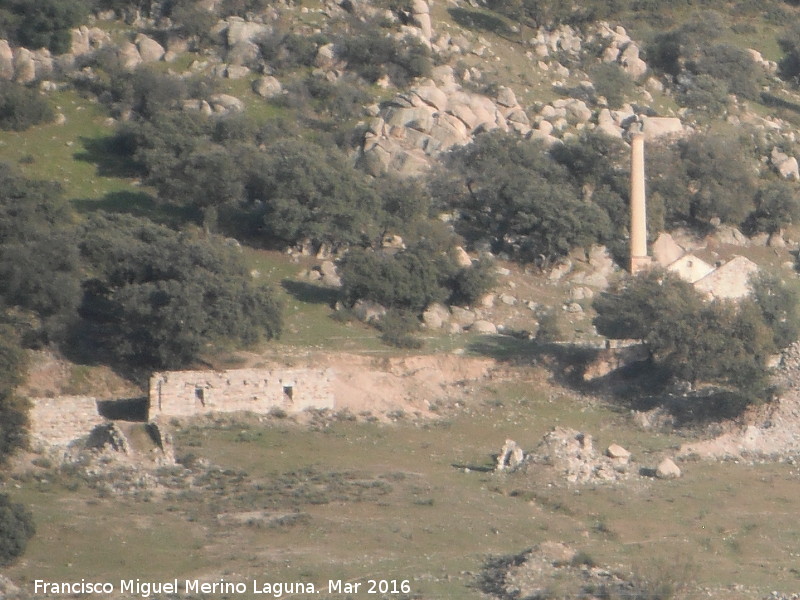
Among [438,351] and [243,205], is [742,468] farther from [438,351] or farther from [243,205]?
[243,205]

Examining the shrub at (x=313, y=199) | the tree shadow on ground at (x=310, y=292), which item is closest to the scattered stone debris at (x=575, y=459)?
the tree shadow on ground at (x=310, y=292)

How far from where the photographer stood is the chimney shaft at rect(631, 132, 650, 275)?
58312 millimetres

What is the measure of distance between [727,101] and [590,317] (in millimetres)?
26088

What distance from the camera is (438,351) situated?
1805 inches

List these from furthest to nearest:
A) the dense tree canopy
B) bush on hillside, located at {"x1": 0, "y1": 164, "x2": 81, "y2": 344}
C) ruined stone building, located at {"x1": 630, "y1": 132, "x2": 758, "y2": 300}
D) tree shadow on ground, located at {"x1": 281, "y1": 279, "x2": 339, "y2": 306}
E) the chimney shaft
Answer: the chimney shaft < ruined stone building, located at {"x1": 630, "y1": 132, "x2": 758, "y2": 300} < tree shadow on ground, located at {"x1": 281, "y1": 279, "x2": 339, "y2": 306} < the dense tree canopy < bush on hillside, located at {"x1": 0, "y1": 164, "x2": 81, "y2": 344}

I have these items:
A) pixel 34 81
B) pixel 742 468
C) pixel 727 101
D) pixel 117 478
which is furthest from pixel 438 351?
pixel 727 101

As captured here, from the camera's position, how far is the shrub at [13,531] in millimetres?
25688

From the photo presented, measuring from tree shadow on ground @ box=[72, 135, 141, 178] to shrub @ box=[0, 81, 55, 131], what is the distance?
2054mm

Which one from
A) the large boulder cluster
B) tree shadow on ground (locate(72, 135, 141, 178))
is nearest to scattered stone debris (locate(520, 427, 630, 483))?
the large boulder cluster

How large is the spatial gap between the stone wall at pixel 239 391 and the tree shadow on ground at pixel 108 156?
76.9ft

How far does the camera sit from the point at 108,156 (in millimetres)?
61656

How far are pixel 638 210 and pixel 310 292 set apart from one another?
15.6 meters

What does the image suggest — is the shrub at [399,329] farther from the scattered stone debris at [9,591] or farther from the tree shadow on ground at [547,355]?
the scattered stone debris at [9,591]

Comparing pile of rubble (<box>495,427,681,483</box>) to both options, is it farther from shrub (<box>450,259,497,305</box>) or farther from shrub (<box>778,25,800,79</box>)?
shrub (<box>778,25,800,79</box>)
